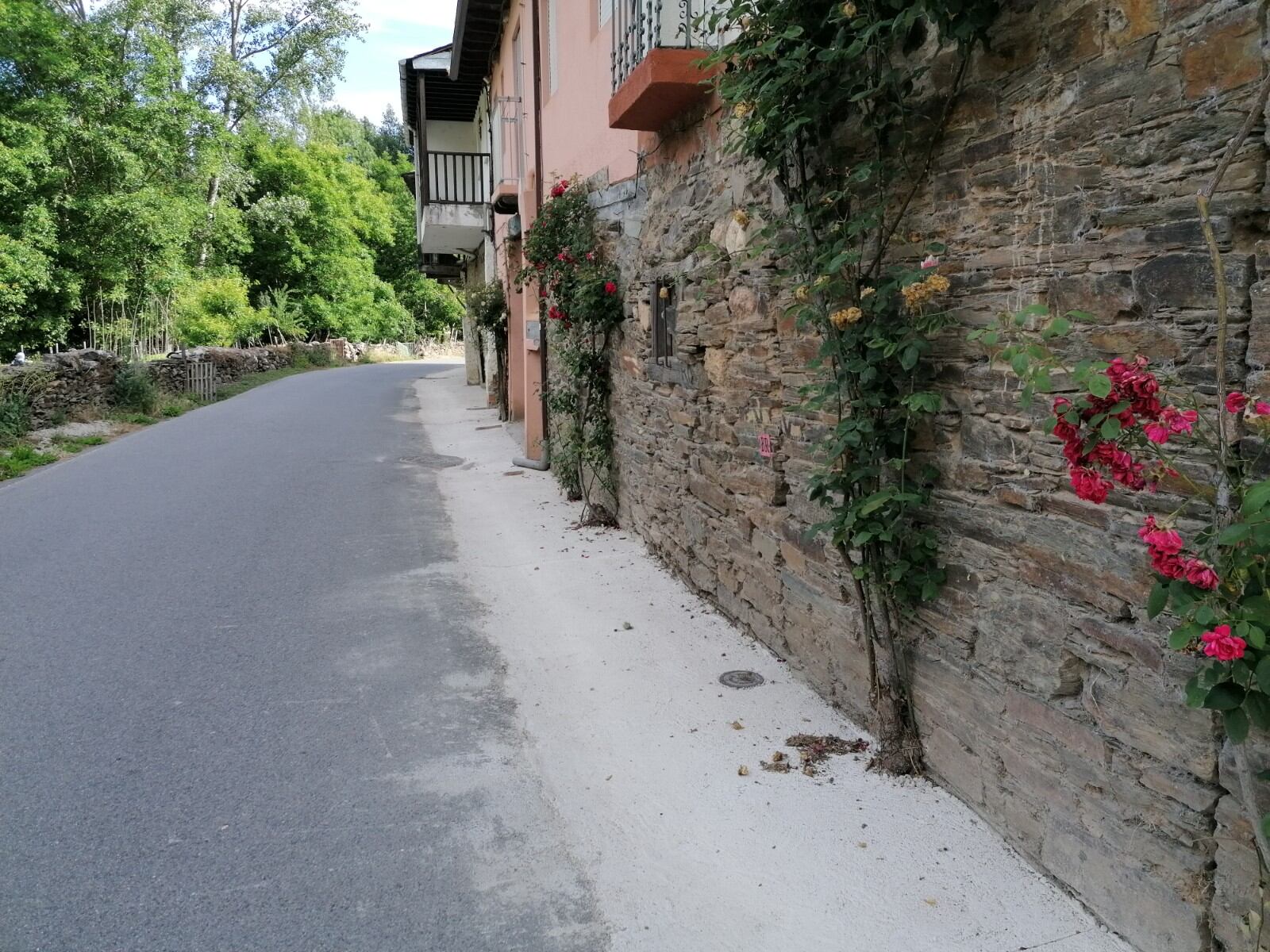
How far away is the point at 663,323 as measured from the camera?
638 cm

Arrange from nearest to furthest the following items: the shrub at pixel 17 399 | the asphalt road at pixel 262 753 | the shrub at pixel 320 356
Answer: the asphalt road at pixel 262 753, the shrub at pixel 17 399, the shrub at pixel 320 356

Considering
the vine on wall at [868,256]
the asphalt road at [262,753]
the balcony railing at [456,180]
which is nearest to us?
the asphalt road at [262,753]

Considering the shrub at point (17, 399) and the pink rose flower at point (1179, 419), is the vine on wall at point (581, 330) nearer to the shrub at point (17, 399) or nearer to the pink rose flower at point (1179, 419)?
the pink rose flower at point (1179, 419)

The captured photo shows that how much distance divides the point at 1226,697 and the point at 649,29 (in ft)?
16.6

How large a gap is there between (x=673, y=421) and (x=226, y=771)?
3426 mm

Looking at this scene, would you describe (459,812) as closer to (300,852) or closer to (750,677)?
(300,852)

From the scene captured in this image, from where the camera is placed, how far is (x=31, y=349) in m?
21.2

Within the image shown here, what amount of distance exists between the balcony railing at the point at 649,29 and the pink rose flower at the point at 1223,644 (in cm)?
406

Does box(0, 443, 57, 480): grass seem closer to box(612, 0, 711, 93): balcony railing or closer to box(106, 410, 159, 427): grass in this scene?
box(106, 410, 159, 427): grass

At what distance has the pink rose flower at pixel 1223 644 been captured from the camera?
5.89ft

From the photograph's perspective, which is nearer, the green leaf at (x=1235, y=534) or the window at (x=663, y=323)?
the green leaf at (x=1235, y=534)

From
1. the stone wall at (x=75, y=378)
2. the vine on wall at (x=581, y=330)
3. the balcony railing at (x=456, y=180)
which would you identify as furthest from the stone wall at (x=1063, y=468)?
the balcony railing at (x=456, y=180)

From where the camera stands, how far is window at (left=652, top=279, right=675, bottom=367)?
6160mm

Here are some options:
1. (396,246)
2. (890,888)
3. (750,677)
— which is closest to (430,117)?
(750,677)
